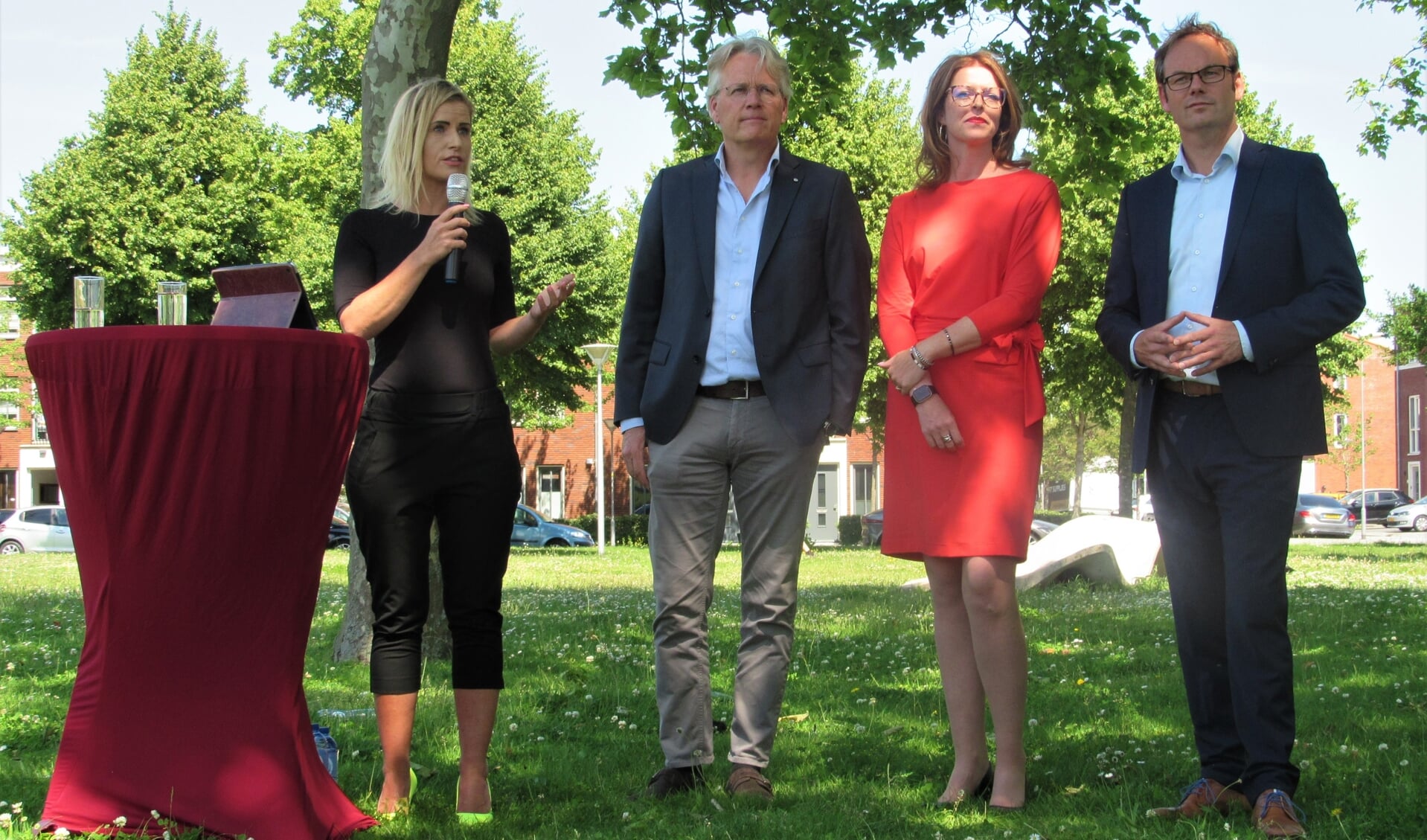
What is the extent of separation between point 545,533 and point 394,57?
33145mm

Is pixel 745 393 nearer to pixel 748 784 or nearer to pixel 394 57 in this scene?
pixel 748 784

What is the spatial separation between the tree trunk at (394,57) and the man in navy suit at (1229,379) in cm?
496

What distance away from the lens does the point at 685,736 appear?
4109 millimetres

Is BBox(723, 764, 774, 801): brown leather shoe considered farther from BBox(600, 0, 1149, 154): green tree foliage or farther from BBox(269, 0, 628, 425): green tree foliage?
BBox(269, 0, 628, 425): green tree foliage

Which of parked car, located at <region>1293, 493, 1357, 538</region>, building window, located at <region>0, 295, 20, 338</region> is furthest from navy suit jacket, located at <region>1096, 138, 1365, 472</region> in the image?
parked car, located at <region>1293, 493, 1357, 538</region>

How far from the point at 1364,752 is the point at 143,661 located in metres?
3.86

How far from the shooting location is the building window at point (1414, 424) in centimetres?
6297

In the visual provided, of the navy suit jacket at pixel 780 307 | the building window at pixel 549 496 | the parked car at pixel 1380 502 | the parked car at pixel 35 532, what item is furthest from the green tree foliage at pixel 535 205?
the parked car at pixel 1380 502

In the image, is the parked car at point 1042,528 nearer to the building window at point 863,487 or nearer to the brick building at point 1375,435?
the building window at point 863,487

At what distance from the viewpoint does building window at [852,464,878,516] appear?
53.9m

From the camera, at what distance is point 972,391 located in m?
3.88

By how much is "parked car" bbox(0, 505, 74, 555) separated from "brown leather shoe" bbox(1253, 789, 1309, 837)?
3553 cm

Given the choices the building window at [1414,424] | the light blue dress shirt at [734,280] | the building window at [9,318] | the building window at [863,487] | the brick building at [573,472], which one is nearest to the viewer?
the light blue dress shirt at [734,280]

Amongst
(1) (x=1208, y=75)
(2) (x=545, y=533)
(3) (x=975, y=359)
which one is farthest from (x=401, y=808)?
(2) (x=545, y=533)
